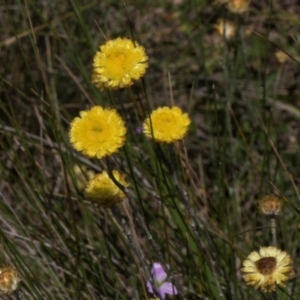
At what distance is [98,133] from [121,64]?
0.10 meters

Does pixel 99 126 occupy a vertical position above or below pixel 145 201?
below

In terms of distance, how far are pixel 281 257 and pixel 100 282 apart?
0.41 m

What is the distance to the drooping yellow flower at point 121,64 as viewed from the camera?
89 cm

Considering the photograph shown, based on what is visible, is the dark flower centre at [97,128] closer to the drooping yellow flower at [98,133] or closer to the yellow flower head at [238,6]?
the drooping yellow flower at [98,133]

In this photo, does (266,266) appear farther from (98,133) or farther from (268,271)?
(98,133)

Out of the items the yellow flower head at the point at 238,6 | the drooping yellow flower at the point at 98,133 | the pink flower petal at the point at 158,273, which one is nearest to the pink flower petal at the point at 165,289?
the pink flower petal at the point at 158,273

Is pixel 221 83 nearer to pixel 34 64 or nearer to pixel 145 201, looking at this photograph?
pixel 34 64

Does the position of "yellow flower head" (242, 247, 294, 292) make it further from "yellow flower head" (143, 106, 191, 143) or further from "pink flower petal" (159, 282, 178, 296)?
"pink flower petal" (159, 282, 178, 296)

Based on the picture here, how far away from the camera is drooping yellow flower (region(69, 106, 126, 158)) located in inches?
32.9

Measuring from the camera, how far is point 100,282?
1.25m

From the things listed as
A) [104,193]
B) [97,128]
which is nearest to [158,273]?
[104,193]

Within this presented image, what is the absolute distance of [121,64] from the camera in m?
0.90

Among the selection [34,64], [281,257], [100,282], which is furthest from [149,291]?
[34,64]

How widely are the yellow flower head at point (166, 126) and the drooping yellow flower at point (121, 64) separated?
58mm
